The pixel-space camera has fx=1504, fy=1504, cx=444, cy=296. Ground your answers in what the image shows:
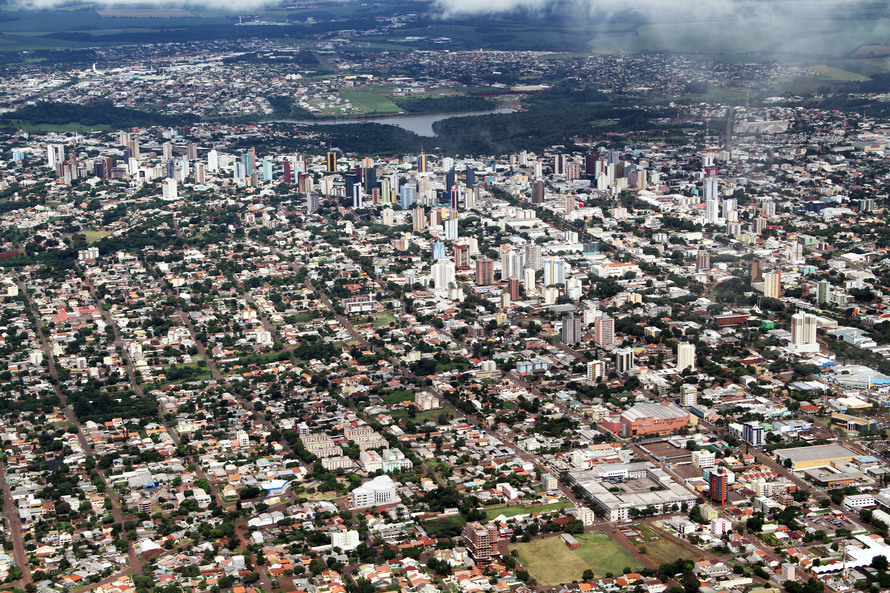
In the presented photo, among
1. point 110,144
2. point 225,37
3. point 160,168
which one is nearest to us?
point 160,168

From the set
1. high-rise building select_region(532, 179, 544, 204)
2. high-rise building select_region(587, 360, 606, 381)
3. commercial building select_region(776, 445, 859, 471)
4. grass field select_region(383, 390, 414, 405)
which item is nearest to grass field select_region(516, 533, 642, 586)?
commercial building select_region(776, 445, 859, 471)

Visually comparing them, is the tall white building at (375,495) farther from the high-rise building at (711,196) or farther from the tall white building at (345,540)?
the high-rise building at (711,196)

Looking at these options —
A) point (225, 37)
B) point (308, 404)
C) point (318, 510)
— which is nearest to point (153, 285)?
point (308, 404)

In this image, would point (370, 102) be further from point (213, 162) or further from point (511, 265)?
point (511, 265)

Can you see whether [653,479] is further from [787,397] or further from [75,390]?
[75,390]

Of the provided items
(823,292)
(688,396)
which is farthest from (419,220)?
(688,396)

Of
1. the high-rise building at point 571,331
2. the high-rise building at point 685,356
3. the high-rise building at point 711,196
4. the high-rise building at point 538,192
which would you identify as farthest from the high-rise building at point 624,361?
the high-rise building at point 538,192
